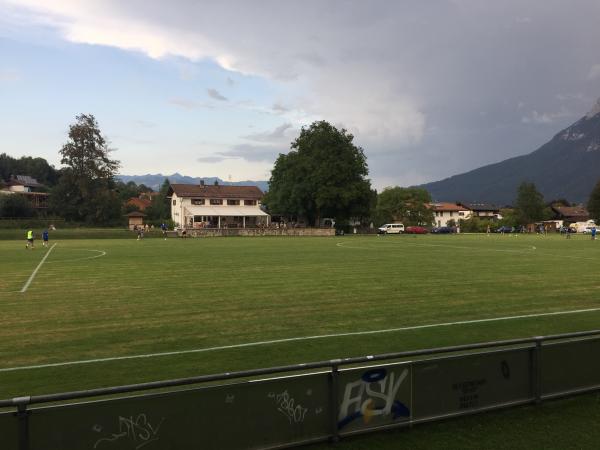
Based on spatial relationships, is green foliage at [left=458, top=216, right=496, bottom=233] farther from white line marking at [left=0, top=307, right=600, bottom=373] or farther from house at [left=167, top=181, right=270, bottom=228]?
white line marking at [left=0, top=307, right=600, bottom=373]

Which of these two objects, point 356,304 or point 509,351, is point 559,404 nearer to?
point 509,351

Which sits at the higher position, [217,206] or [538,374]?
[217,206]

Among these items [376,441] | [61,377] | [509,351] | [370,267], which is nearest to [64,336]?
[61,377]

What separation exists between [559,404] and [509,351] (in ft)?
3.79

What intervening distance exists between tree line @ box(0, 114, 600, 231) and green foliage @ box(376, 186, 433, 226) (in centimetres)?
23

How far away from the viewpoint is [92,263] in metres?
27.3

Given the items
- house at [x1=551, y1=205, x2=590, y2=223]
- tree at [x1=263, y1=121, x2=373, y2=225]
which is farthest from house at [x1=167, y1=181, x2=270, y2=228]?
house at [x1=551, y1=205, x2=590, y2=223]

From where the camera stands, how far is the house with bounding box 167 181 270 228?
9075 centimetres

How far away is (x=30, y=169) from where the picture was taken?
166 m

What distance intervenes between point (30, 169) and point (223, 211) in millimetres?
104669

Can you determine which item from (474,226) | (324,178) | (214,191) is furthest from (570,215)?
(214,191)

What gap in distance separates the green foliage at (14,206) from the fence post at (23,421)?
3891 inches

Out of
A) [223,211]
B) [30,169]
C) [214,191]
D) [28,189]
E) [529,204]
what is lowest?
[223,211]

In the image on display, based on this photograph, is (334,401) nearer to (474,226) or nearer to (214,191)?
(214,191)
